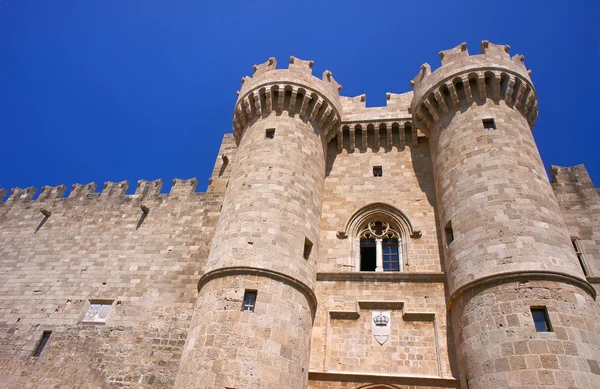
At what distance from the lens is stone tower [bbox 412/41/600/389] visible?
7309mm

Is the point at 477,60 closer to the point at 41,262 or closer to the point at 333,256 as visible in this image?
the point at 333,256

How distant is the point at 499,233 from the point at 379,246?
3.15 metres

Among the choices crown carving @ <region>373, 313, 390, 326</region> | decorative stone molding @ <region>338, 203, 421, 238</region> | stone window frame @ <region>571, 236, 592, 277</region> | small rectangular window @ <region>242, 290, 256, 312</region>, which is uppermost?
decorative stone molding @ <region>338, 203, 421, 238</region>

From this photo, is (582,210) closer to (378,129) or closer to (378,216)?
(378,216)

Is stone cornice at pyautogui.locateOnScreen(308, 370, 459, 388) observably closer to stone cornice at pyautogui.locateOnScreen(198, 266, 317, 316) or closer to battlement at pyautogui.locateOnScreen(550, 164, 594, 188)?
stone cornice at pyautogui.locateOnScreen(198, 266, 317, 316)

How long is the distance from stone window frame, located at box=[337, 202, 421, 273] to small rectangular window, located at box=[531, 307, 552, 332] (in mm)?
3195

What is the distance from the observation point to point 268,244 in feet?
30.9

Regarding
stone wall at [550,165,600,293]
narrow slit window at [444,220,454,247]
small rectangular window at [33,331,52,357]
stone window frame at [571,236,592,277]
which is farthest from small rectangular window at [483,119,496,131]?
small rectangular window at [33,331,52,357]

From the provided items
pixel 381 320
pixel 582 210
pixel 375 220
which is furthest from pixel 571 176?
pixel 381 320

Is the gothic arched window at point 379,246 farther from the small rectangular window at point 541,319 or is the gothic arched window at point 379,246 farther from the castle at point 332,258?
the small rectangular window at point 541,319

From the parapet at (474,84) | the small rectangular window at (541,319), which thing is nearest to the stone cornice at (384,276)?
the small rectangular window at (541,319)

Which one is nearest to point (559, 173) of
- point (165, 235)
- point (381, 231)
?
point (381, 231)

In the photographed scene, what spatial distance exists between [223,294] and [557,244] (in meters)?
6.88

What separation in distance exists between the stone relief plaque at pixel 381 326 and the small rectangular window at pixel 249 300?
2.81 m
